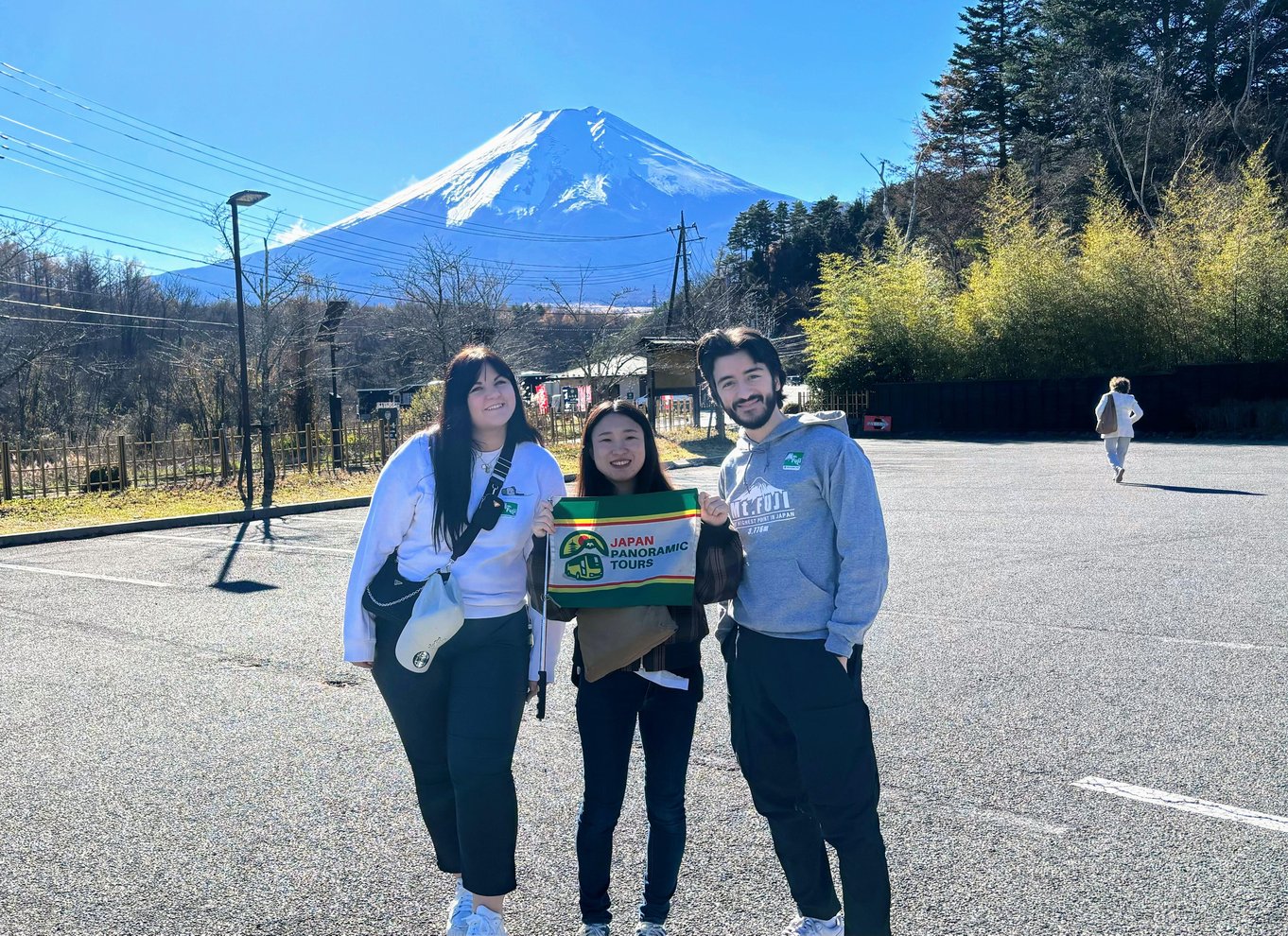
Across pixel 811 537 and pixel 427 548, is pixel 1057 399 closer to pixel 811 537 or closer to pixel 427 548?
pixel 811 537

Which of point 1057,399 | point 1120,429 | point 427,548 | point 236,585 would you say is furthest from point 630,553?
point 1057,399

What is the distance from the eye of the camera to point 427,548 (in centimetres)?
277

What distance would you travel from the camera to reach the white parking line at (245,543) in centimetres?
1095

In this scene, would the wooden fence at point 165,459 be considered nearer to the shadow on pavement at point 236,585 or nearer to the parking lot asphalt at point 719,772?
the shadow on pavement at point 236,585

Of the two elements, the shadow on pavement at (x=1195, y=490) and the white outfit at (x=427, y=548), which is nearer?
the white outfit at (x=427, y=548)

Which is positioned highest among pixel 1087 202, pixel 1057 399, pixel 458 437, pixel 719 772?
pixel 1087 202

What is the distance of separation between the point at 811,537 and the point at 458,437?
1.01 meters

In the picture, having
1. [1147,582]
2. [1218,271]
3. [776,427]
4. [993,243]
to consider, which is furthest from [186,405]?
[776,427]

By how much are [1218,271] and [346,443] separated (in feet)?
76.4

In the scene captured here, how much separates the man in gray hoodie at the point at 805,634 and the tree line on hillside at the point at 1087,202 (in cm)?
2899

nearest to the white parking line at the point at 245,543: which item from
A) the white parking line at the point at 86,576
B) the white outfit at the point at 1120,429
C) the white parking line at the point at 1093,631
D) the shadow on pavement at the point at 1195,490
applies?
the white parking line at the point at 86,576

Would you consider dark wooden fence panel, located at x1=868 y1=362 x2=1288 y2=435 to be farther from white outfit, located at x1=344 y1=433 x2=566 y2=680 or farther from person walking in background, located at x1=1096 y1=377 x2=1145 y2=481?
white outfit, located at x1=344 y1=433 x2=566 y2=680

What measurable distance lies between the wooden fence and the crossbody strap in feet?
45.5

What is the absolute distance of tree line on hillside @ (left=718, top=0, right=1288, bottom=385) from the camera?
28.7 meters
